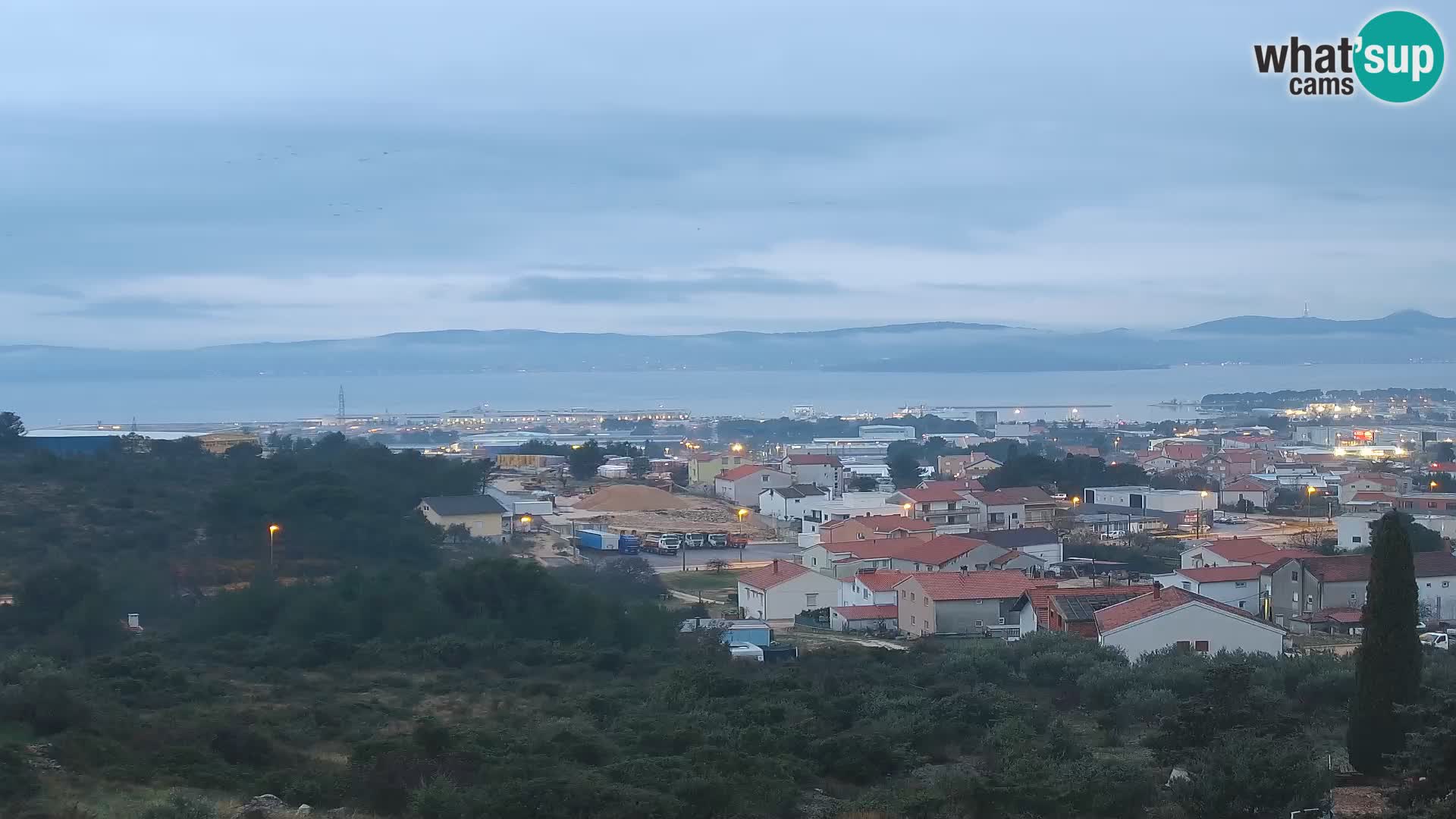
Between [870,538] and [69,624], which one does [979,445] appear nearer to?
[870,538]

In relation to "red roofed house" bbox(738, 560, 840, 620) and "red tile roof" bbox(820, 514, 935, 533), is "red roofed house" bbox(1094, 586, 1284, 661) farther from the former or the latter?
"red tile roof" bbox(820, 514, 935, 533)

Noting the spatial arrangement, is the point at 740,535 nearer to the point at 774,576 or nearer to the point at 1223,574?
the point at 774,576

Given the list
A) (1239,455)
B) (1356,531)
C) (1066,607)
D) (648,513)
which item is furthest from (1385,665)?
(1239,455)

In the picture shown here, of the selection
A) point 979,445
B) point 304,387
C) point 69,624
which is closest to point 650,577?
point 69,624

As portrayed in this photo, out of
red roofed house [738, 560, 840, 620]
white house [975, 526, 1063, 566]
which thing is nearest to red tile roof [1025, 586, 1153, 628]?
red roofed house [738, 560, 840, 620]

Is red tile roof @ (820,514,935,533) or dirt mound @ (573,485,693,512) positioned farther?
dirt mound @ (573,485,693,512)
